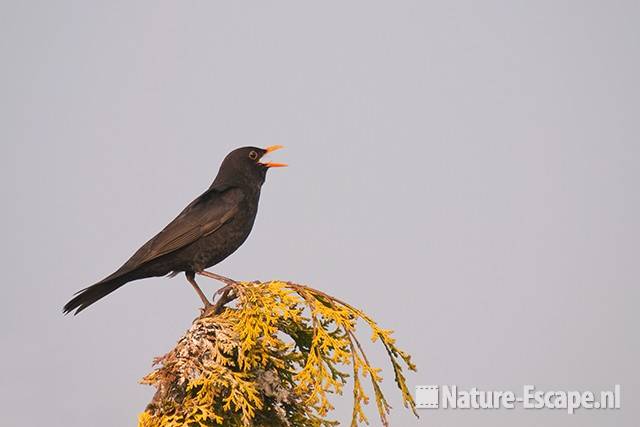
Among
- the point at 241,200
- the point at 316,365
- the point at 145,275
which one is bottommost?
the point at 316,365

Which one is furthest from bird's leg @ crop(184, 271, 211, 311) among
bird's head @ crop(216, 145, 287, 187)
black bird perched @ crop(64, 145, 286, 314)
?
bird's head @ crop(216, 145, 287, 187)

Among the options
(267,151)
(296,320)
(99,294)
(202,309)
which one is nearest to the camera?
(296,320)

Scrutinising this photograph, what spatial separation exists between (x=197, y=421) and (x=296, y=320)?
1106 millimetres

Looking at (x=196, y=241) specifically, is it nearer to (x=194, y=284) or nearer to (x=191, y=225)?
(x=191, y=225)

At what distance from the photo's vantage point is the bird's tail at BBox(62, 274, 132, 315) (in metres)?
7.70

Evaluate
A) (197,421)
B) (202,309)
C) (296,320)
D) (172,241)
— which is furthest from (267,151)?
(197,421)

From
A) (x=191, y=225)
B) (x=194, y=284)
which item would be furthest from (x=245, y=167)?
(x=194, y=284)

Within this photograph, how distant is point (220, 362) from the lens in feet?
20.1

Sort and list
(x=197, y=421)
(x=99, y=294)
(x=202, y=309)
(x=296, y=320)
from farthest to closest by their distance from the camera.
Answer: (x=99, y=294)
(x=202, y=309)
(x=296, y=320)
(x=197, y=421)

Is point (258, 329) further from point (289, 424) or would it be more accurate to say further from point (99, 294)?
point (99, 294)

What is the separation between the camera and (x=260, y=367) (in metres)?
6.31

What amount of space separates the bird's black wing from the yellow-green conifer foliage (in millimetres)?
1759

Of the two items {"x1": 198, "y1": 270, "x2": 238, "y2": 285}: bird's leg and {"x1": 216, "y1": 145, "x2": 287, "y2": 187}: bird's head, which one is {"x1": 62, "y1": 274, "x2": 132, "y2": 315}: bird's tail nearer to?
{"x1": 198, "y1": 270, "x2": 238, "y2": 285}: bird's leg

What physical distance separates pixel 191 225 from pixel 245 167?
109cm
